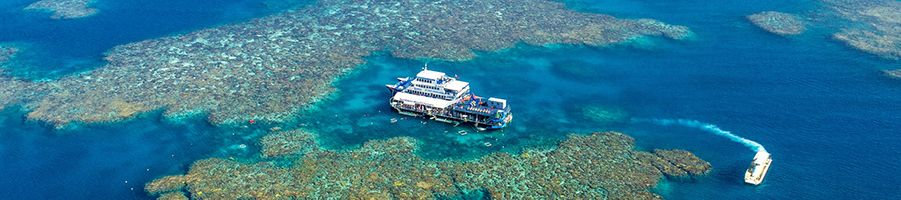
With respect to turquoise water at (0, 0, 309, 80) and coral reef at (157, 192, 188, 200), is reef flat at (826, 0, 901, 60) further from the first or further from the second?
coral reef at (157, 192, 188, 200)

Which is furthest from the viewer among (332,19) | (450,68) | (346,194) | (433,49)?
(332,19)

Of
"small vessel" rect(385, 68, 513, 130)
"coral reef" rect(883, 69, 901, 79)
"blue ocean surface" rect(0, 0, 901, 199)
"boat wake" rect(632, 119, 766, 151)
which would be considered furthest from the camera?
"coral reef" rect(883, 69, 901, 79)

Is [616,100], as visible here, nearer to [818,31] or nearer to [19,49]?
[818,31]

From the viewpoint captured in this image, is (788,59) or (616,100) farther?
(788,59)

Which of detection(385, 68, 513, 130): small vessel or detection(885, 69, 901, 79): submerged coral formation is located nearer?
detection(385, 68, 513, 130): small vessel

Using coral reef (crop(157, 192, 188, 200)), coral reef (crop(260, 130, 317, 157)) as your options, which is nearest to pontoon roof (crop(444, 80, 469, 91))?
coral reef (crop(260, 130, 317, 157))

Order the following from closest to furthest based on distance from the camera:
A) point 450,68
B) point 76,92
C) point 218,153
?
point 218,153 → point 76,92 → point 450,68

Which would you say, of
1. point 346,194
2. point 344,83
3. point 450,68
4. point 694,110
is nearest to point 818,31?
point 694,110

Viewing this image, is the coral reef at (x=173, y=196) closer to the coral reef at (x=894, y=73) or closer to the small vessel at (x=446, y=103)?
the small vessel at (x=446, y=103)
